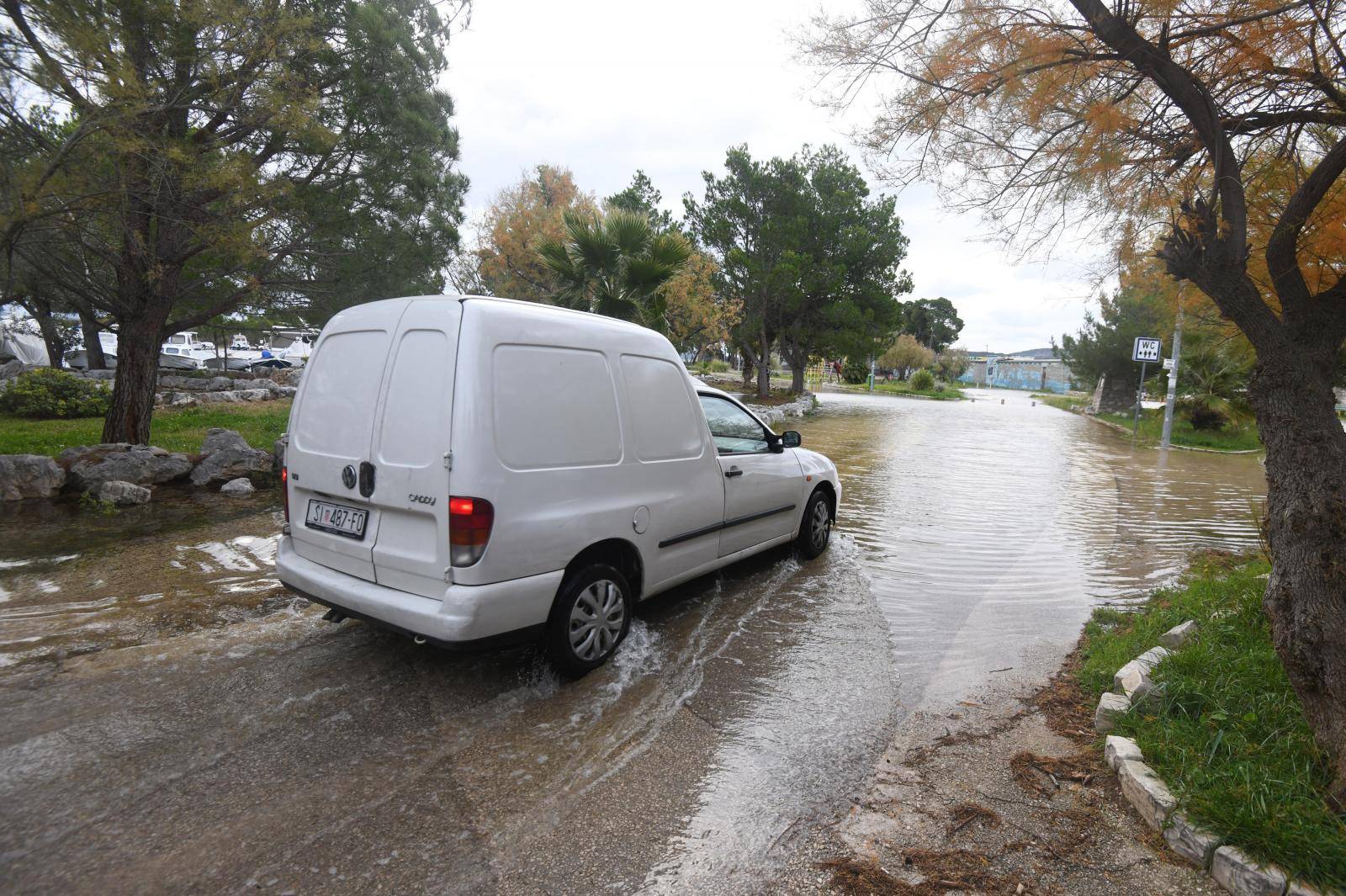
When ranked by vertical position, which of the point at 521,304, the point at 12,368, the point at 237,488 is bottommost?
the point at 237,488

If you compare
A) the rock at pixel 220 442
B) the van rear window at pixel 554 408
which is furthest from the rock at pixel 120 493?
the van rear window at pixel 554 408

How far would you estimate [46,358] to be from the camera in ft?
83.2

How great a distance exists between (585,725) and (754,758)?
2.76 feet

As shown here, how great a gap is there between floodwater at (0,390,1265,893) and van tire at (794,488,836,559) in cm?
21

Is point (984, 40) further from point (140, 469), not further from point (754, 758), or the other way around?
point (140, 469)

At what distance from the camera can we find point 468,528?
3.16 m

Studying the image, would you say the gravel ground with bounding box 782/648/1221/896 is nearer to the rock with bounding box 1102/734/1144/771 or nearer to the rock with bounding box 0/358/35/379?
the rock with bounding box 1102/734/1144/771

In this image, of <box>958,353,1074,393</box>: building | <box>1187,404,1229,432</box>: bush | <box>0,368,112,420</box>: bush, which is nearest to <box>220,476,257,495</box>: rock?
<box>0,368,112,420</box>: bush

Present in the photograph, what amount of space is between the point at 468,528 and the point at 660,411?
157 cm

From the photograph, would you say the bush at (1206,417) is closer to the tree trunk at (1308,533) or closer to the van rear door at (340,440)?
the tree trunk at (1308,533)

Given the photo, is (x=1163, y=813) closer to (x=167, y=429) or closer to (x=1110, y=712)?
(x=1110, y=712)

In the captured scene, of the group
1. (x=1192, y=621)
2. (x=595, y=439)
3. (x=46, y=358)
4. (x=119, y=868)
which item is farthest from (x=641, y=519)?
(x=46, y=358)

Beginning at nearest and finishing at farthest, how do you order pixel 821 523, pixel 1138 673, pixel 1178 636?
1. pixel 1138 673
2. pixel 1178 636
3. pixel 821 523

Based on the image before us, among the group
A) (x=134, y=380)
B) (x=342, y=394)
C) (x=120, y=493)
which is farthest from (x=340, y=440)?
(x=134, y=380)
